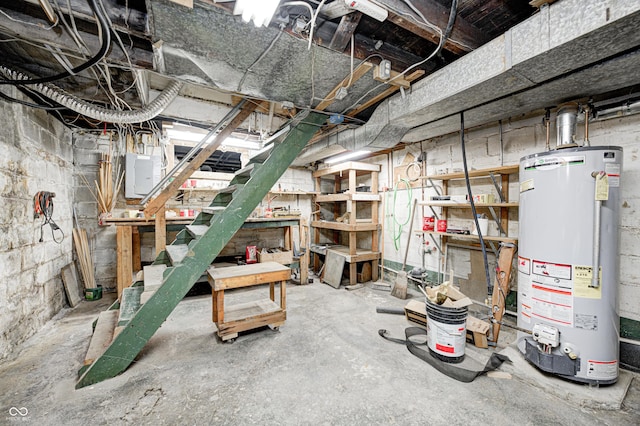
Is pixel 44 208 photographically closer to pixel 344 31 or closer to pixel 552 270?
pixel 344 31

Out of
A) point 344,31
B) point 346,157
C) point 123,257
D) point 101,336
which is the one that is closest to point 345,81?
point 344,31

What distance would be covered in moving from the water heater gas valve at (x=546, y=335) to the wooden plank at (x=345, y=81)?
2.36m

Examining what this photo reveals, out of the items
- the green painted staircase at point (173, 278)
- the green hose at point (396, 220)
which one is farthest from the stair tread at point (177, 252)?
the green hose at point (396, 220)

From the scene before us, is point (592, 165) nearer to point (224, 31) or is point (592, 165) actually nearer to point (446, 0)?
point (446, 0)

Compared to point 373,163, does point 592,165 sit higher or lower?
lower

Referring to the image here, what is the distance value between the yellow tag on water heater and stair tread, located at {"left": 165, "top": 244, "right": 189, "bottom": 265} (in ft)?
10.0

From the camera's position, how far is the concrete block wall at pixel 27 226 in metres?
2.13

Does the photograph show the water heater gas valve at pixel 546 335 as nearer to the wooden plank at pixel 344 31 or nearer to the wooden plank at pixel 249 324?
the wooden plank at pixel 249 324

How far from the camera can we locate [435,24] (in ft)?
5.24

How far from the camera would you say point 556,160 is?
1.84 m

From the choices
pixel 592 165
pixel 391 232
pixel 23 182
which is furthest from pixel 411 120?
pixel 23 182

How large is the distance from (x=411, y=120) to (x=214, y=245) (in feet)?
7.34

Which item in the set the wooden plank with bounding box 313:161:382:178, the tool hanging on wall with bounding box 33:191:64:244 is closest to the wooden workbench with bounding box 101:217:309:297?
the tool hanging on wall with bounding box 33:191:64:244

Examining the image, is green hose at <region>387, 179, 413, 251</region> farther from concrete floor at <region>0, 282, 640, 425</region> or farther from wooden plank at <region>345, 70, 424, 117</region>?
concrete floor at <region>0, 282, 640, 425</region>
